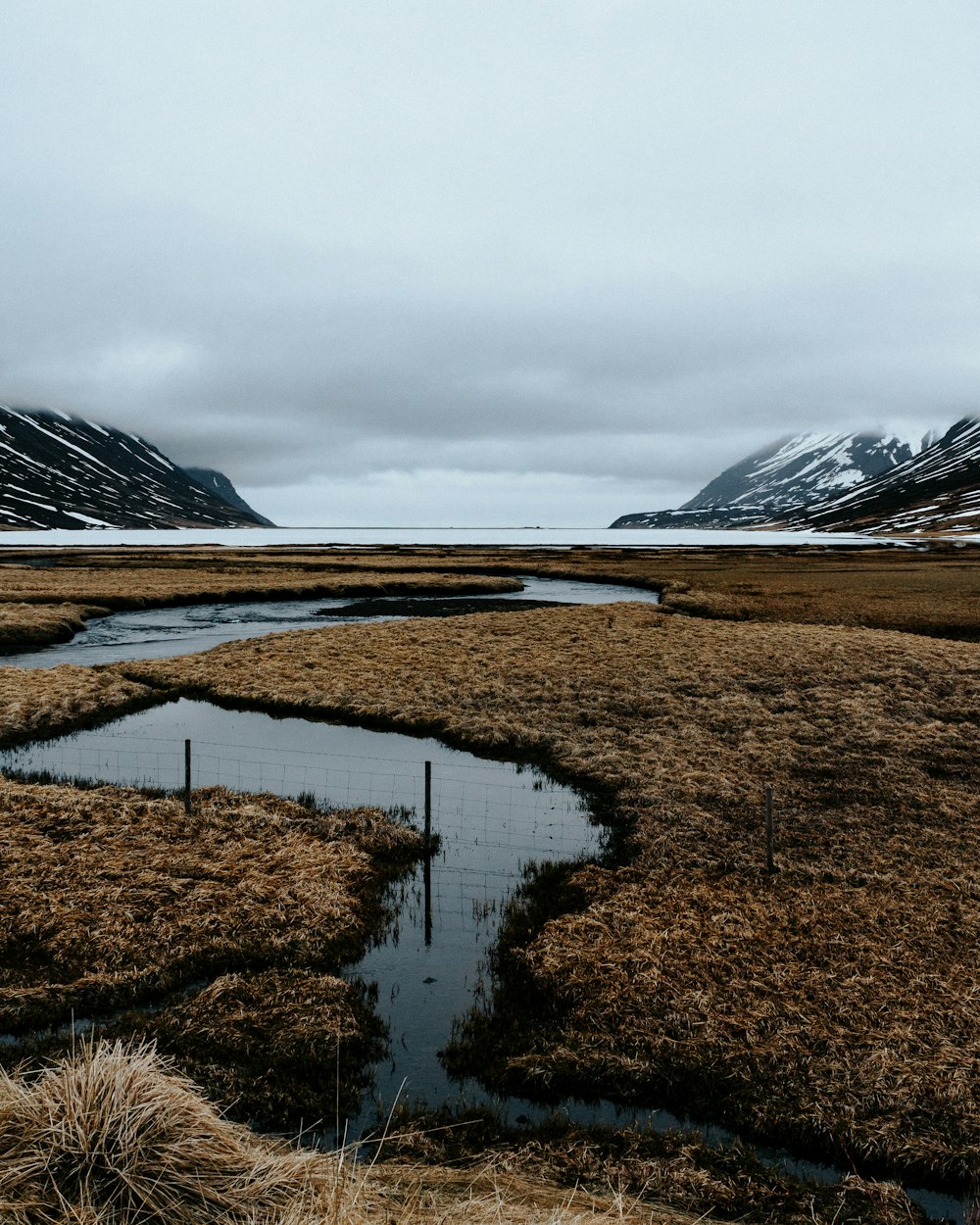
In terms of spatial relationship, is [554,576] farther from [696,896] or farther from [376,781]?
[696,896]

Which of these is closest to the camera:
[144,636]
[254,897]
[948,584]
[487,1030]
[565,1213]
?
[565,1213]

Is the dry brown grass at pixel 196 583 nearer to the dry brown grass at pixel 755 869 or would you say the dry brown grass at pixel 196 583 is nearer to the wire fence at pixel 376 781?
the dry brown grass at pixel 755 869

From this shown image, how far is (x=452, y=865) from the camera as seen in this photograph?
16.9 meters

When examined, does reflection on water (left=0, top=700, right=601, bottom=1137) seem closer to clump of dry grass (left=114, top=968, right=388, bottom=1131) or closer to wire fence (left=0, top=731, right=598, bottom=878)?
wire fence (left=0, top=731, right=598, bottom=878)

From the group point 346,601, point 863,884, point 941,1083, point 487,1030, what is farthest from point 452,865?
point 346,601

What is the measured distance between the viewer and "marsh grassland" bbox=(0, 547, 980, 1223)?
946 centimetres

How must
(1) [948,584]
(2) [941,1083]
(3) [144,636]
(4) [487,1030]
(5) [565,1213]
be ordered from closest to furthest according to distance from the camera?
1. (5) [565,1213]
2. (2) [941,1083]
3. (4) [487,1030]
4. (3) [144,636]
5. (1) [948,584]

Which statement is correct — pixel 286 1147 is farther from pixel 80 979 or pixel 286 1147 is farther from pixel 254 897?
pixel 254 897

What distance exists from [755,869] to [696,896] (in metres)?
2.17

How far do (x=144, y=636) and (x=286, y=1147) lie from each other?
152 ft

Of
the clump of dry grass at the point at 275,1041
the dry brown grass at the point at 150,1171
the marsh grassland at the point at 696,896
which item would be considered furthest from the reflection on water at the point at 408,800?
the dry brown grass at the point at 150,1171

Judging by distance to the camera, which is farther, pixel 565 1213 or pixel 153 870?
pixel 153 870

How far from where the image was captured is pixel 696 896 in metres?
14.8

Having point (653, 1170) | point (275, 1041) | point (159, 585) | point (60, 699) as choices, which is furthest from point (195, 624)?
point (653, 1170)
